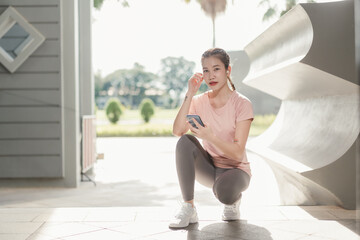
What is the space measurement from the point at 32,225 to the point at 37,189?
2.35 m

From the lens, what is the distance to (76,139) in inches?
194

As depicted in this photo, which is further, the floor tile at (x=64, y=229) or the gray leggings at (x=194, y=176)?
the gray leggings at (x=194, y=176)

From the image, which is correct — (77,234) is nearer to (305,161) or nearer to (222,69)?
(222,69)

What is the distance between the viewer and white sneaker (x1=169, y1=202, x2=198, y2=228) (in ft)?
8.18

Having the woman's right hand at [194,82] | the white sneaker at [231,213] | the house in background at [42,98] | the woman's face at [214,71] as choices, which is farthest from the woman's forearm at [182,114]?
the house in background at [42,98]

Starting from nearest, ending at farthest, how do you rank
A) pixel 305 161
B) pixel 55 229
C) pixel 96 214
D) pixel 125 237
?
1. pixel 125 237
2. pixel 55 229
3. pixel 96 214
4. pixel 305 161

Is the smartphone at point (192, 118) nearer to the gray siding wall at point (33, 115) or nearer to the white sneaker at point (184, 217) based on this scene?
the white sneaker at point (184, 217)

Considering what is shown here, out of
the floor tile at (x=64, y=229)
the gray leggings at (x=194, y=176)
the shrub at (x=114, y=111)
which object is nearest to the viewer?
the floor tile at (x=64, y=229)

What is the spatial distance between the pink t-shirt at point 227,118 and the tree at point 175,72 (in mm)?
49894

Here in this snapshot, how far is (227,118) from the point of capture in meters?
2.60

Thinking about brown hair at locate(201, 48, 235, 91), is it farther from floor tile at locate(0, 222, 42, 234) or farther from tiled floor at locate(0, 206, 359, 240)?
floor tile at locate(0, 222, 42, 234)

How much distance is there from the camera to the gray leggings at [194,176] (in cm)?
252

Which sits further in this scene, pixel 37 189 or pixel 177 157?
pixel 37 189

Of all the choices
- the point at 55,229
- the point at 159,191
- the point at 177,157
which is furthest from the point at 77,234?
the point at 159,191
